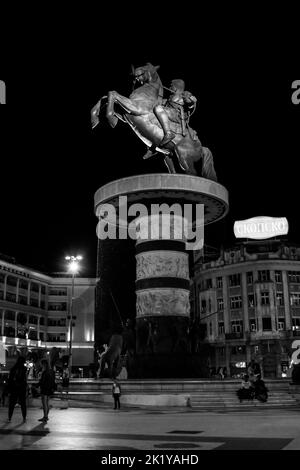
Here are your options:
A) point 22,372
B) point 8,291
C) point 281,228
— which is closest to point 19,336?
point 8,291

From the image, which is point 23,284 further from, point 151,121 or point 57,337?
point 151,121

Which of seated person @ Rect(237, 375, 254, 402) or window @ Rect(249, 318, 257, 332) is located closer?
seated person @ Rect(237, 375, 254, 402)

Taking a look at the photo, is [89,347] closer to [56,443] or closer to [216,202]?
[216,202]

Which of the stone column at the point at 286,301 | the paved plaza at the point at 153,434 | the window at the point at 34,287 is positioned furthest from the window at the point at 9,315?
the paved plaza at the point at 153,434

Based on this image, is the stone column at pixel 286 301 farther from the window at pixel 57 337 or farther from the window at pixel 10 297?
the window at pixel 10 297

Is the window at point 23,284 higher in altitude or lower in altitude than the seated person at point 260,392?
higher

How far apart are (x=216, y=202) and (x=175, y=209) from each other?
7.00ft

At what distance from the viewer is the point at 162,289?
81.3 feet

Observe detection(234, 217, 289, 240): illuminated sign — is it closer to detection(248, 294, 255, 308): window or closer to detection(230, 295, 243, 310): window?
detection(248, 294, 255, 308): window

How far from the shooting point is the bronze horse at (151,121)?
86.2 feet

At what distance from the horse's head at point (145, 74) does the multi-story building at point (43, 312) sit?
4918cm

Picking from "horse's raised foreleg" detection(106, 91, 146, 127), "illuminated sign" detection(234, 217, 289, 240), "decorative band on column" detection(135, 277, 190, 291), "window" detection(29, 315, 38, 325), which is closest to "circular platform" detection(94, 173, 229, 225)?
"horse's raised foreleg" detection(106, 91, 146, 127)

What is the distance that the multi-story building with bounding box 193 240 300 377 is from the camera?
6800cm
